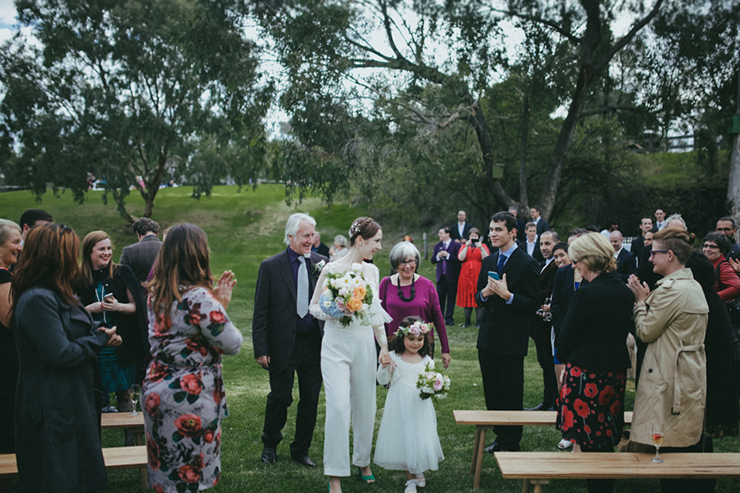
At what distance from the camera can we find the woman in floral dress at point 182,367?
325cm

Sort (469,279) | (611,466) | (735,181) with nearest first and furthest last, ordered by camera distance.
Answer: (611,466)
(469,279)
(735,181)

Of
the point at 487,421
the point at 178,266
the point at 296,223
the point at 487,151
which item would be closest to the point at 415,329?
the point at 487,421

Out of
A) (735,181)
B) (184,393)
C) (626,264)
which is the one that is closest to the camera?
(184,393)

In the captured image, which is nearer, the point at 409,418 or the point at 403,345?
the point at 409,418

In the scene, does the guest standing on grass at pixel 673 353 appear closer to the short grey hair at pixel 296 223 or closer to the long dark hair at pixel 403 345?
the long dark hair at pixel 403 345

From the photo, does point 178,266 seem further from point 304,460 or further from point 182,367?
point 304,460

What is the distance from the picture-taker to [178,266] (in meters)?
3.30

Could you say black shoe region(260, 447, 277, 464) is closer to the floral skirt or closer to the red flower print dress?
the red flower print dress

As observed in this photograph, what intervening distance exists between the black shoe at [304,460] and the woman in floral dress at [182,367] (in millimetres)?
2002

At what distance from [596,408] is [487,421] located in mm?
1028

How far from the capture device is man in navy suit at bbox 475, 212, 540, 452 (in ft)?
17.1

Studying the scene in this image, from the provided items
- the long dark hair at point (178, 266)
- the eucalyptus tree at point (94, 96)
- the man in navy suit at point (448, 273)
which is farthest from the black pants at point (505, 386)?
the eucalyptus tree at point (94, 96)

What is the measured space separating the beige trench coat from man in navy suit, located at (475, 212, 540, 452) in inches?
52.1

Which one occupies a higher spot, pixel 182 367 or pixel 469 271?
pixel 182 367
